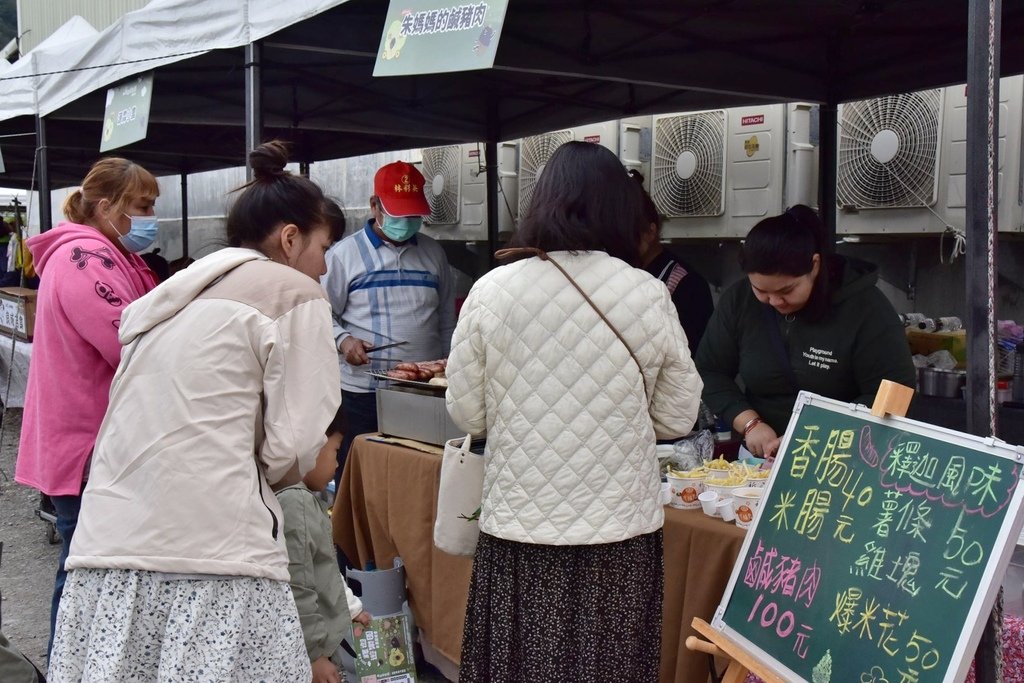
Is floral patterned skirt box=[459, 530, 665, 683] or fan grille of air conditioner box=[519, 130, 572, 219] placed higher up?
fan grille of air conditioner box=[519, 130, 572, 219]

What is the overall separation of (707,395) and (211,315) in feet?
6.91

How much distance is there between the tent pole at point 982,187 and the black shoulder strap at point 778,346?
48.4 inches

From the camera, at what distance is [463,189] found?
28.1 feet

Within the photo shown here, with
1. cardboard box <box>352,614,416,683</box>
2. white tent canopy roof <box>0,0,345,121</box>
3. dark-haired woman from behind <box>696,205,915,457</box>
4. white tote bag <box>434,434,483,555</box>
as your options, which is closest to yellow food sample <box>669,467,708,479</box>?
dark-haired woman from behind <box>696,205,915,457</box>

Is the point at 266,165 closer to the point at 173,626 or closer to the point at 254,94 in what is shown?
the point at 173,626

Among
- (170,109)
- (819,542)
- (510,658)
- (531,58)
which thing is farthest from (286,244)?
(170,109)

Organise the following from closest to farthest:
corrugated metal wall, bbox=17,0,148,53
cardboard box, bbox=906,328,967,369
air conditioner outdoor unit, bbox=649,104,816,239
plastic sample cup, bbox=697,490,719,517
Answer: plastic sample cup, bbox=697,490,719,517 < cardboard box, bbox=906,328,967,369 < air conditioner outdoor unit, bbox=649,104,816,239 < corrugated metal wall, bbox=17,0,148,53

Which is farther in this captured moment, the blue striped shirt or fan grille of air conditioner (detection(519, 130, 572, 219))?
fan grille of air conditioner (detection(519, 130, 572, 219))

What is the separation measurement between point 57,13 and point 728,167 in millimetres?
17887

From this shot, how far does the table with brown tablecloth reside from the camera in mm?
2836

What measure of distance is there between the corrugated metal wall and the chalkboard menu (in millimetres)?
16776

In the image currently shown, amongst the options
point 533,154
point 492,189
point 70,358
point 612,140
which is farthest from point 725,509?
point 533,154

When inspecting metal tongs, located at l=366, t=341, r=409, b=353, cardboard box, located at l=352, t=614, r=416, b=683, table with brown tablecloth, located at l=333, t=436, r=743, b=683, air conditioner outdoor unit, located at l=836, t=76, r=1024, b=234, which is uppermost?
air conditioner outdoor unit, located at l=836, t=76, r=1024, b=234

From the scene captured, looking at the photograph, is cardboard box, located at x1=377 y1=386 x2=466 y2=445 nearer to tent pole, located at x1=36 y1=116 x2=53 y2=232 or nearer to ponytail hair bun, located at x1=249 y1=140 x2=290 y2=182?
ponytail hair bun, located at x1=249 y1=140 x2=290 y2=182
